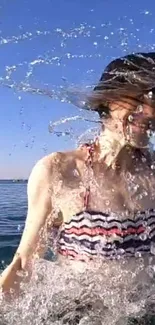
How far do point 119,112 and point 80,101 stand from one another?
30 centimetres

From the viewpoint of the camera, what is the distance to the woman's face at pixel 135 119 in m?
3.31

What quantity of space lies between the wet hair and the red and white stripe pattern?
0.72 meters

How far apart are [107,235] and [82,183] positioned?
371 mm

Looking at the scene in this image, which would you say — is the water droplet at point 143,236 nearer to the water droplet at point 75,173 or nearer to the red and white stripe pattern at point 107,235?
the red and white stripe pattern at point 107,235

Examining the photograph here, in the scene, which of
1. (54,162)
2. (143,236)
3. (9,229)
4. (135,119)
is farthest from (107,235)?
(9,229)

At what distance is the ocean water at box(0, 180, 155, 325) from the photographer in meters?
3.29

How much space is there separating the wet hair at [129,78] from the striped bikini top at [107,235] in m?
0.68

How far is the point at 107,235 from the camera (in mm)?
3545

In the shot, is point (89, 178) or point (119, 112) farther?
point (89, 178)

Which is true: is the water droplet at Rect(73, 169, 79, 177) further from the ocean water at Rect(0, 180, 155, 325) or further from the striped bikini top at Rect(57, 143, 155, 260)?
the ocean water at Rect(0, 180, 155, 325)

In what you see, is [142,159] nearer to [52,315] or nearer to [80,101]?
[80,101]

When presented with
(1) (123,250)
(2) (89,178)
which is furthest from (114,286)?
(2) (89,178)

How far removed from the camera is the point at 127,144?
3.53 meters

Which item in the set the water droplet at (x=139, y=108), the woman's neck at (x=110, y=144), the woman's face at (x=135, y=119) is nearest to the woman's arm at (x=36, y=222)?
the woman's neck at (x=110, y=144)
